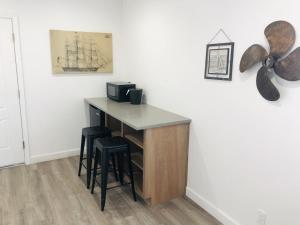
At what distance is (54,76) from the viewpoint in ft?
11.6

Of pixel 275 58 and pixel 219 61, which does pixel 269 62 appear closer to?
pixel 275 58

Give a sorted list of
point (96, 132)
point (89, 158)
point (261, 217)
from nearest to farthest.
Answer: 1. point (261, 217)
2. point (89, 158)
3. point (96, 132)

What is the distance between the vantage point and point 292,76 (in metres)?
1.61

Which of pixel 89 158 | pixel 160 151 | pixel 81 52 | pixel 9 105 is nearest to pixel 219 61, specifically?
pixel 160 151

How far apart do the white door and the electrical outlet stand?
3.07 meters

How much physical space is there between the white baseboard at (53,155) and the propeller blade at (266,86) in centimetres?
293

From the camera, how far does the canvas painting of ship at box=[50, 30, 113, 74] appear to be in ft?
11.4

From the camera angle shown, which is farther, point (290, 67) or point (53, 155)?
point (53, 155)

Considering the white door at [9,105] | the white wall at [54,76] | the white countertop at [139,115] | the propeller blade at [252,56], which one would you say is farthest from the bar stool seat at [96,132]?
the propeller blade at [252,56]

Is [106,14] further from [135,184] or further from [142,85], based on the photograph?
[135,184]

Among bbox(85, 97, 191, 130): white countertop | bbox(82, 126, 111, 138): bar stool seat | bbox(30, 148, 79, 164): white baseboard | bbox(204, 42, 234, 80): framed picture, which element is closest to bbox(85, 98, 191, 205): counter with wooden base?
bbox(85, 97, 191, 130): white countertop

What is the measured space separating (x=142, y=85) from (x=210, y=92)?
1.41 meters

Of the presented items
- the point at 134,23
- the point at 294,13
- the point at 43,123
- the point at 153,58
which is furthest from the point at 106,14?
the point at 294,13

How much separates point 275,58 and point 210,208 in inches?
60.5
